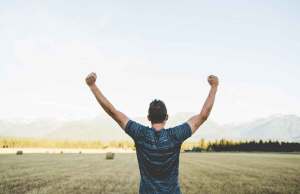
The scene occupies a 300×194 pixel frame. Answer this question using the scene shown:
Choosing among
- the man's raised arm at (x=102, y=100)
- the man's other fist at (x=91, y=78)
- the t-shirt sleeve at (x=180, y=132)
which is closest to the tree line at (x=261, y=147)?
the t-shirt sleeve at (x=180, y=132)

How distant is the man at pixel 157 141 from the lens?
4367 millimetres

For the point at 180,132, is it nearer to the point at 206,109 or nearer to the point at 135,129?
the point at 206,109

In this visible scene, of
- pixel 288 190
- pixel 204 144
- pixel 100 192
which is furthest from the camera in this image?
pixel 204 144

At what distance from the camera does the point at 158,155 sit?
14.5 feet

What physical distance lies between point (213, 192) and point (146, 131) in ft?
44.1

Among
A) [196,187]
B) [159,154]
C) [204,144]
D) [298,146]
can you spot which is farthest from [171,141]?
[204,144]

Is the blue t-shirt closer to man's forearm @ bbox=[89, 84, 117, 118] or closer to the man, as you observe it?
the man

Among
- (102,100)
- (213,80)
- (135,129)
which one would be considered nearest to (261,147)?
(213,80)

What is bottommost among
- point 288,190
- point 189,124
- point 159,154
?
point 288,190

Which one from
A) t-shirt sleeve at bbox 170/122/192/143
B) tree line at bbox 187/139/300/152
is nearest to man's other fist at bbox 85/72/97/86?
t-shirt sleeve at bbox 170/122/192/143

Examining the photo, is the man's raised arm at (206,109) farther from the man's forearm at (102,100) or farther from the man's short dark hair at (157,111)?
the man's forearm at (102,100)

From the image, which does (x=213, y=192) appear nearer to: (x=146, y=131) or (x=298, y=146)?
(x=146, y=131)

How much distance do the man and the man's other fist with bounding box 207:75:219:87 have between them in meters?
0.18

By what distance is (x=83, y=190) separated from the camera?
17484mm
